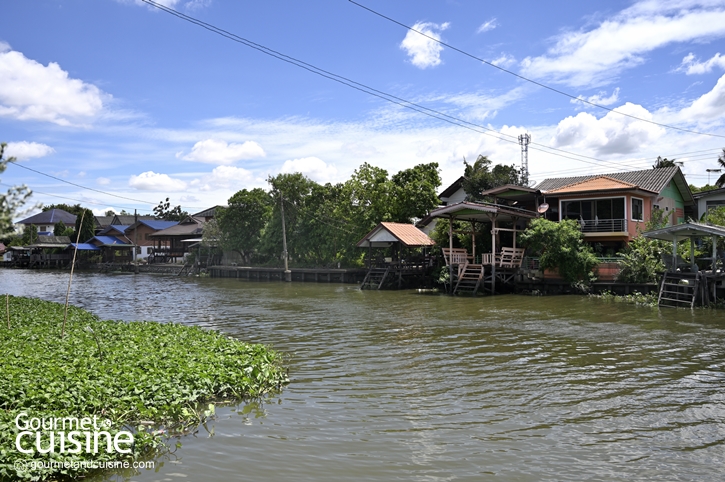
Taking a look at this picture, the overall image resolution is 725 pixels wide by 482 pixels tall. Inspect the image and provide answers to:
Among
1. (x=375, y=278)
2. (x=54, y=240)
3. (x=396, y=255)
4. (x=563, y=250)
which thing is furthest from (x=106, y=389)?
(x=54, y=240)

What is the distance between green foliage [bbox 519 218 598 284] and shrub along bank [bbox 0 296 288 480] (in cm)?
2071

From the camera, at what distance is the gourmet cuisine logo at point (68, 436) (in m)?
6.04

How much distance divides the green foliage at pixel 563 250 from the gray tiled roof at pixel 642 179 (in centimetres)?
737

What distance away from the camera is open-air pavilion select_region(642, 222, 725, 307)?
22.6 meters

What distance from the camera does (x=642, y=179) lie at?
1452 inches

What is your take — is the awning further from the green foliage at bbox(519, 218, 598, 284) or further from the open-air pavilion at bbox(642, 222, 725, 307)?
the green foliage at bbox(519, 218, 598, 284)

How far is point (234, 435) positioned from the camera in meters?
7.79

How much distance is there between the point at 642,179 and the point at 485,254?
13.8 m

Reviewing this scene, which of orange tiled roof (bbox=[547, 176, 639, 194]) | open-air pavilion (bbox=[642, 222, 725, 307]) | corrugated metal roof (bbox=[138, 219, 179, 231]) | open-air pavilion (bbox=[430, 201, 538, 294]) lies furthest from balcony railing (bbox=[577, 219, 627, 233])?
corrugated metal roof (bbox=[138, 219, 179, 231])

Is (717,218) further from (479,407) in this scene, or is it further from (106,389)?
(106,389)

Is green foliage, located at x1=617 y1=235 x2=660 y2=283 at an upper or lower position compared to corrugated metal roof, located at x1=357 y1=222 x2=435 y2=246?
lower

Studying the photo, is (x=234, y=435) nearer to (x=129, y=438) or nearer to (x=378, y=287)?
(x=129, y=438)

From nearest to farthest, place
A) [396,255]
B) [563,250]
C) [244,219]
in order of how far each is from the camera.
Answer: [563,250], [396,255], [244,219]

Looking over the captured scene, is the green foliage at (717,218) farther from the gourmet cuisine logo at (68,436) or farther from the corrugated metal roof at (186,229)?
the corrugated metal roof at (186,229)
